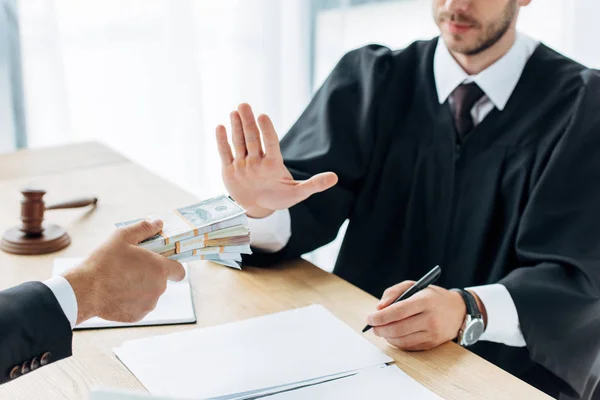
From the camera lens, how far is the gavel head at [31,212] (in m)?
1.75

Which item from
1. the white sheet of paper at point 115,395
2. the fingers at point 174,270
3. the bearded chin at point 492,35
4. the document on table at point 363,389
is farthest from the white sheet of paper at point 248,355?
the bearded chin at point 492,35

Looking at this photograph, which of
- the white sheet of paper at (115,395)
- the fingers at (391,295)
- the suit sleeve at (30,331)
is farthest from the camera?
the fingers at (391,295)

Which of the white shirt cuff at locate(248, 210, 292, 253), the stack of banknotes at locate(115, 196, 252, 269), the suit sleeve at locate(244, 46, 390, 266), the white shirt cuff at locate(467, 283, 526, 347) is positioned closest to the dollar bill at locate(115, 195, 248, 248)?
the stack of banknotes at locate(115, 196, 252, 269)

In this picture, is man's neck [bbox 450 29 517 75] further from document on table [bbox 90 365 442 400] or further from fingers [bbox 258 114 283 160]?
document on table [bbox 90 365 442 400]


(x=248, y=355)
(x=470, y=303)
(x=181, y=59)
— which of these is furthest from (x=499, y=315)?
(x=181, y=59)

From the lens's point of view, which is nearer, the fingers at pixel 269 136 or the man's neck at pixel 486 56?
the fingers at pixel 269 136

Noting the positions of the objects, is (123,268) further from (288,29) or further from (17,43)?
(288,29)

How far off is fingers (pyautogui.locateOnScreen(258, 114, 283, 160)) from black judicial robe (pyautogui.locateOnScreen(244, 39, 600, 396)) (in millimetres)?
263

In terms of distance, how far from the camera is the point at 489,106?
1.89m

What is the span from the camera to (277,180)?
161 cm

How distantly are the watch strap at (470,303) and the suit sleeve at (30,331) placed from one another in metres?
0.73

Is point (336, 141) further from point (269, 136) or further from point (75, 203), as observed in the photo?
point (75, 203)

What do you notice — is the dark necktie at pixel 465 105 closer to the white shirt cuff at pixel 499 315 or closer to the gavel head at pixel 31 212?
the white shirt cuff at pixel 499 315

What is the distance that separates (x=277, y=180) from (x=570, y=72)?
0.76 meters
